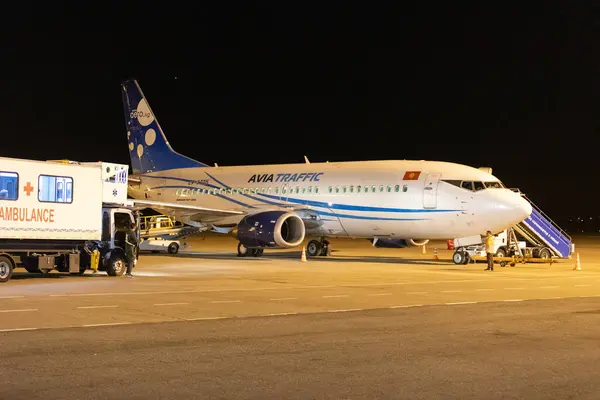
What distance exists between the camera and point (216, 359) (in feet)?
32.6

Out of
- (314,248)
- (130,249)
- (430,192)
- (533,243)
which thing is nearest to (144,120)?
(314,248)

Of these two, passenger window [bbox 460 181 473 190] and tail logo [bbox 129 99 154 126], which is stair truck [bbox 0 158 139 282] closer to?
passenger window [bbox 460 181 473 190]

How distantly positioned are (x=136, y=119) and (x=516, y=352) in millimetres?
34669

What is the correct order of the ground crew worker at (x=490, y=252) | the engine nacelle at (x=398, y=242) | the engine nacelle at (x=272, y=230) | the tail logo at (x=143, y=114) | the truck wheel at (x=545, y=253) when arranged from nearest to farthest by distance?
the ground crew worker at (x=490, y=252)
the engine nacelle at (x=272, y=230)
the truck wheel at (x=545, y=253)
the engine nacelle at (x=398, y=242)
the tail logo at (x=143, y=114)

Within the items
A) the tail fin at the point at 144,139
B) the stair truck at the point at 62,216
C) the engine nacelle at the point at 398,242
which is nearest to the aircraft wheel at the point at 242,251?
the engine nacelle at the point at 398,242

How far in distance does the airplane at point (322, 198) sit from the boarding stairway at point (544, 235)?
11.1 ft

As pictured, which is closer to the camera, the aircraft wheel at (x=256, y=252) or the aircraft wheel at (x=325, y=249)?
the aircraft wheel at (x=256, y=252)

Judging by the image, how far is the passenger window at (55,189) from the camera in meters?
21.6

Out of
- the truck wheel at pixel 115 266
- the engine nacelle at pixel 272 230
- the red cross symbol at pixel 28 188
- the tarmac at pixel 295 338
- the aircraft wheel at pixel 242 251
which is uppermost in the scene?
the red cross symbol at pixel 28 188

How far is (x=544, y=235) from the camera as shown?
34750 mm

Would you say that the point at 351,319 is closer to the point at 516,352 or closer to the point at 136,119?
the point at 516,352

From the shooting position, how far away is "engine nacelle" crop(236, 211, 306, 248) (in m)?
32.8

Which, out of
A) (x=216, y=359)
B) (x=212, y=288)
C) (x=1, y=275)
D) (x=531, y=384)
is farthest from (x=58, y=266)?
(x=531, y=384)

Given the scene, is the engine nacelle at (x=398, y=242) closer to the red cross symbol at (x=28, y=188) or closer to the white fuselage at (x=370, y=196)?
the white fuselage at (x=370, y=196)
